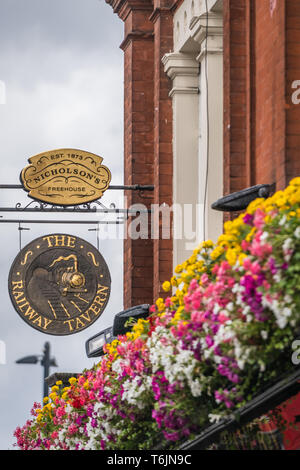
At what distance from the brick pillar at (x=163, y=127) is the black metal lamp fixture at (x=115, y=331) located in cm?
93

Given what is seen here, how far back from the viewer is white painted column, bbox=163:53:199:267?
19062mm

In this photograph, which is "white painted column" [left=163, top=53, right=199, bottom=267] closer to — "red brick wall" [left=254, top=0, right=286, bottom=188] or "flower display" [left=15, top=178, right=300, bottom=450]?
"red brick wall" [left=254, top=0, right=286, bottom=188]

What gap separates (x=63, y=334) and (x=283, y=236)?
11.4 metres

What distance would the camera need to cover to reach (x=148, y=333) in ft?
39.3

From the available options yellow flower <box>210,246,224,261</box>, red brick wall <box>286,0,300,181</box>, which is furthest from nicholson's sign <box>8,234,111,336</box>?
yellow flower <box>210,246,224,261</box>

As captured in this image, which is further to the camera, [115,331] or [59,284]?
[59,284]

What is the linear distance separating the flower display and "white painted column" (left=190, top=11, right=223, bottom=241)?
4.69 m

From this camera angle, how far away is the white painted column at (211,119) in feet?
57.0

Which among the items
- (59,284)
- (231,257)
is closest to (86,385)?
(231,257)

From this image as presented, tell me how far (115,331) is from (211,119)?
3.02m

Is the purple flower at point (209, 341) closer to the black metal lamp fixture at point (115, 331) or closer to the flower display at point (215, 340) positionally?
the flower display at point (215, 340)

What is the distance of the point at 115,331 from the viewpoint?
59.6 ft

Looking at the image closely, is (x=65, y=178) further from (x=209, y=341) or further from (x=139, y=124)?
(x=209, y=341)
